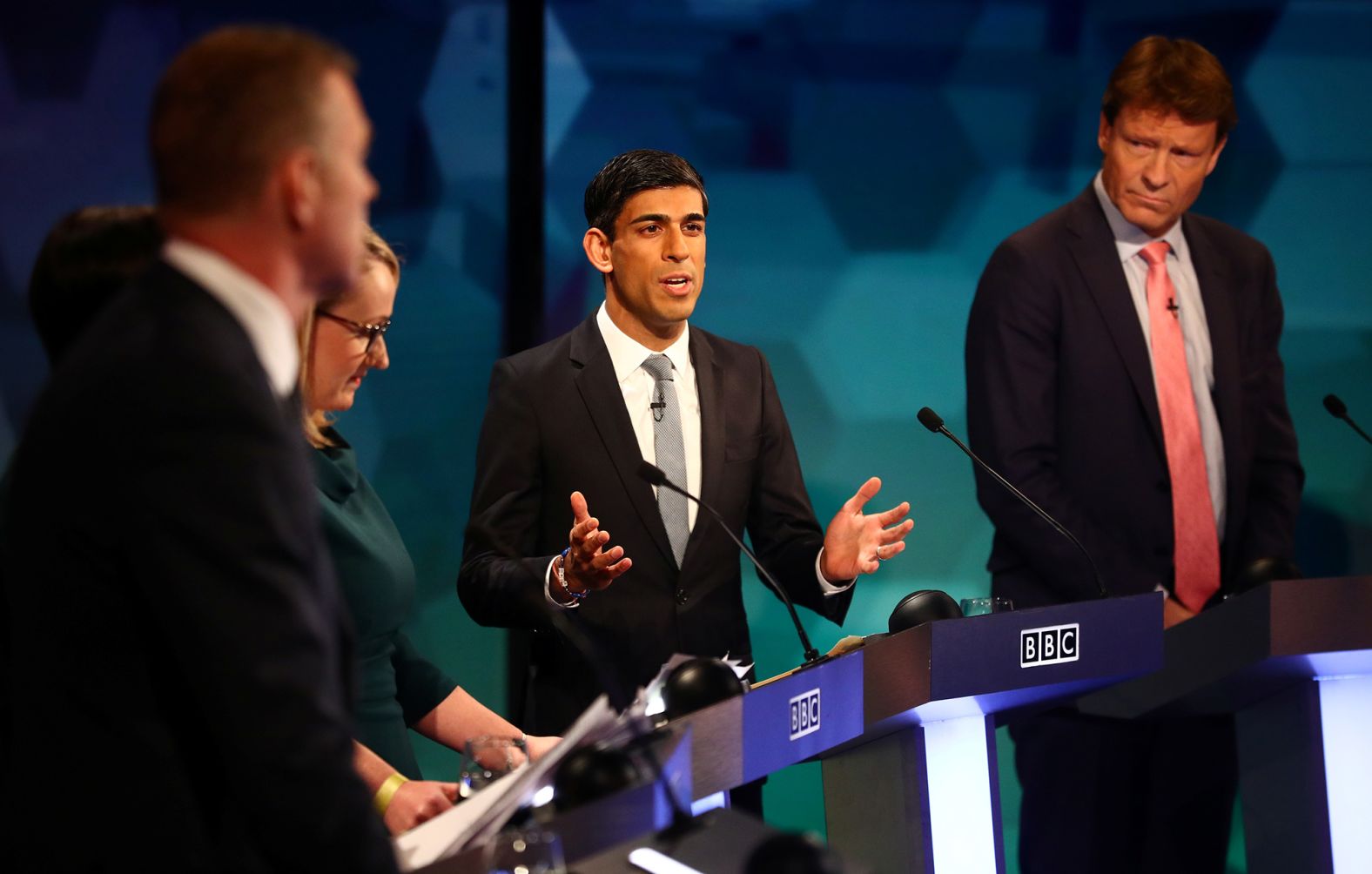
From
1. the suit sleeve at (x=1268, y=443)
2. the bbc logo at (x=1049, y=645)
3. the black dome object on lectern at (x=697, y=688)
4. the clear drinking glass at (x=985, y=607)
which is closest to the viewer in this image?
the black dome object on lectern at (x=697, y=688)

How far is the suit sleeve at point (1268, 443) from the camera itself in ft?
11.4

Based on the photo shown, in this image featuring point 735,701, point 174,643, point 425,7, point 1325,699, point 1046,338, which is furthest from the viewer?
point 425,7

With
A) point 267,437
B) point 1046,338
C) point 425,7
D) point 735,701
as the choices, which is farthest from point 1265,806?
point 425,7

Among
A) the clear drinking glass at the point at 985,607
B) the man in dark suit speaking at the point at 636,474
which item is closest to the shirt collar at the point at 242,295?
the man in dark suit speaking at the point at 636,474

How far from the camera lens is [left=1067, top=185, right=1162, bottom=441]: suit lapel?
342 centimetres

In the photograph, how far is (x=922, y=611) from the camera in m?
2.45

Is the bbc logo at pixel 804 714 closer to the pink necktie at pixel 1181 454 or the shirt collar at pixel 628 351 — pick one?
the shirt collar at pixel 628 351

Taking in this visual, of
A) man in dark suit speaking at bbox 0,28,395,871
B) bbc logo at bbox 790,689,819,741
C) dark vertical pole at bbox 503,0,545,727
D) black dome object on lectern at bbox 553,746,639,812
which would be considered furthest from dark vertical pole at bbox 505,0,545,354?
man in dark suit speaking at bbox 0,28,395,871

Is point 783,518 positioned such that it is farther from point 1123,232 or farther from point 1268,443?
point 1268,443

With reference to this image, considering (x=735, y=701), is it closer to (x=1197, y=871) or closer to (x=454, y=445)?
(x=1197, y=871)

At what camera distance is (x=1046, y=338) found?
3.44 metres

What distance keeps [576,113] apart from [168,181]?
3182mm

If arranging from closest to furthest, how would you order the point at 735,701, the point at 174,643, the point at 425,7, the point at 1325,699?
1. the point at 174,643
2. the point at 735,701
3. the point at 1325,699
4. the point at 425,7

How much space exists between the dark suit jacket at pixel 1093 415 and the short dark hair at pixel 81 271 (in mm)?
2064
